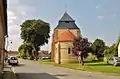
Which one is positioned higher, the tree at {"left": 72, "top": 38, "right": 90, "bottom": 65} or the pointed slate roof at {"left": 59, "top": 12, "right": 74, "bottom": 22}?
the pointed slate roof at {"left": 59, "top": 12, "right": 74, "bottom": 22}

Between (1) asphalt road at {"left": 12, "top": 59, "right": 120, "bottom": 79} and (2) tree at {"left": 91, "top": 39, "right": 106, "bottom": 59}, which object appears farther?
(2) tree at {"left": 91, "top": 39, "right": 106, "bottom": 59}

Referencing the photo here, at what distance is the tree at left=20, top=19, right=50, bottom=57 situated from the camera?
106 metres

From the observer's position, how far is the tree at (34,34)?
106 meters

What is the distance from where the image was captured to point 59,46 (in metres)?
78.3

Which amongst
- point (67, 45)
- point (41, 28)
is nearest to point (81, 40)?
point (67, 45)

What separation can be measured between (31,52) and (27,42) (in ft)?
21.5

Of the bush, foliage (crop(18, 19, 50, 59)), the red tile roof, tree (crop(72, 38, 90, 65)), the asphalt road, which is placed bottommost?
the asphalt road

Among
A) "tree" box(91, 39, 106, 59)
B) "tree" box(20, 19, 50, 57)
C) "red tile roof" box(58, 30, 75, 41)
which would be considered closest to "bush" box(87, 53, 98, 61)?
"tree" box(91, 39, 106, 59)

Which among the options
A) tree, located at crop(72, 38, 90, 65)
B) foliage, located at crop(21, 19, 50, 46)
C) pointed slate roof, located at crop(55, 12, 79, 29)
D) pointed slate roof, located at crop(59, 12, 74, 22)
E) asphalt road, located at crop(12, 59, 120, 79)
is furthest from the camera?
foliage, located at crop(21, 19, 50, 46)

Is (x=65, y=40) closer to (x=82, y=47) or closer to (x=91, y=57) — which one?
(x=82, y=47)

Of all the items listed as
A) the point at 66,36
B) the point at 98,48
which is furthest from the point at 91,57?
the point at 66,36

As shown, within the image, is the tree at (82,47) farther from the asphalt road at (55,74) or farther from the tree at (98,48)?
the tree at (98,48)

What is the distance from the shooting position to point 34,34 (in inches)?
4161

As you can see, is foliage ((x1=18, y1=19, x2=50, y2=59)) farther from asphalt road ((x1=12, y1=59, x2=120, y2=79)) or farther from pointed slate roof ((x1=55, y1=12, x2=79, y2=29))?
asphalt road ((x1=12, y1=59, x2=120, y2=79))
